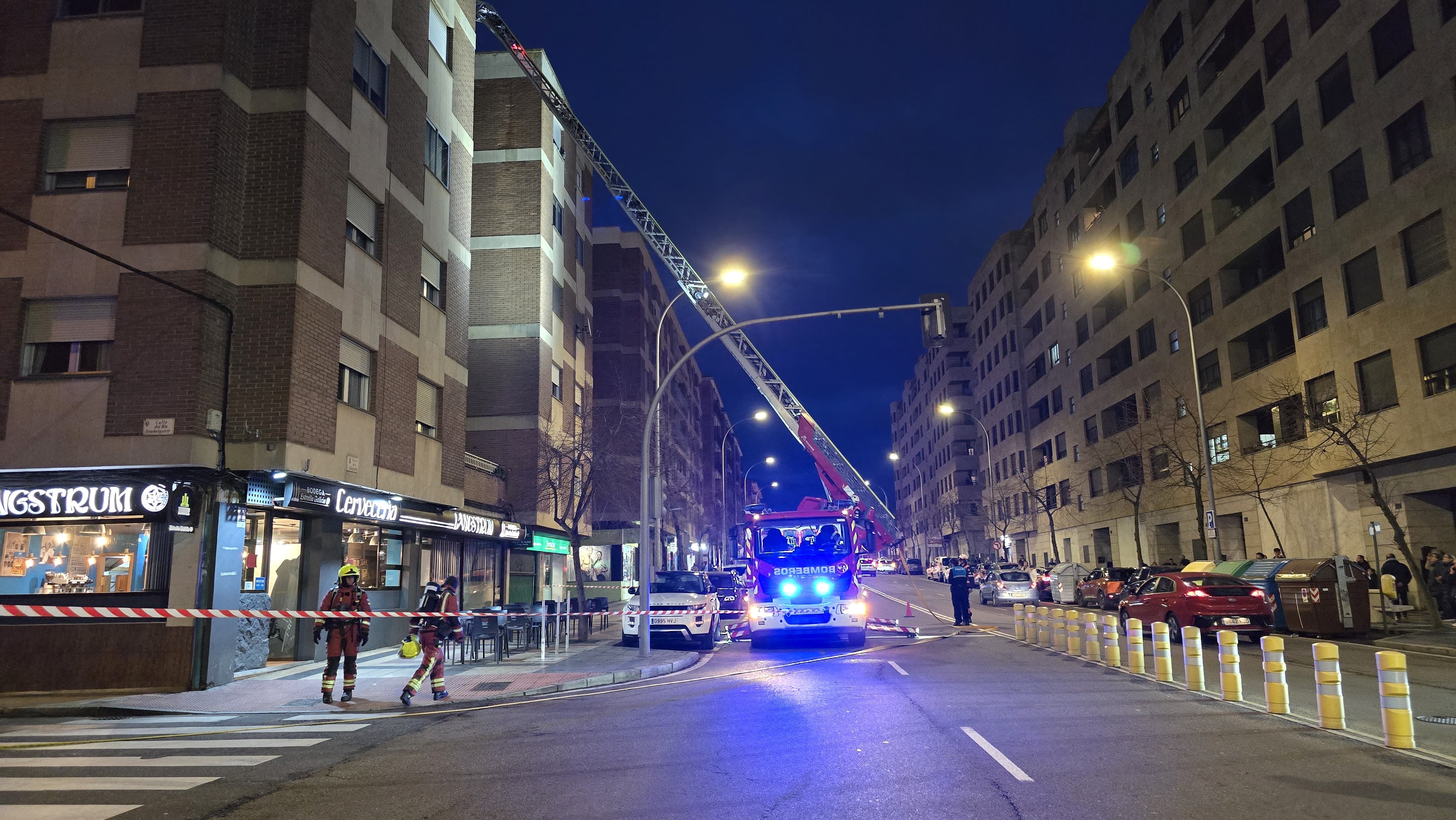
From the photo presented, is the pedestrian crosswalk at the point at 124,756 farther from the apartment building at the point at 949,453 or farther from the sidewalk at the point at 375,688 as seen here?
the apartment building at the point at 949,453

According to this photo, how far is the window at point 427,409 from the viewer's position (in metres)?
22.5

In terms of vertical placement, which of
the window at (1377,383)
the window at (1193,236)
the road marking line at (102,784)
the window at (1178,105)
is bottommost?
the road marking line at (102,784)

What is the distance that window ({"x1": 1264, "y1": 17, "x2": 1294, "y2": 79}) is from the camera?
3147 centimetres

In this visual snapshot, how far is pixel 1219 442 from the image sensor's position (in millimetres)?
37438

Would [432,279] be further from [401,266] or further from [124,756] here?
[124,756]

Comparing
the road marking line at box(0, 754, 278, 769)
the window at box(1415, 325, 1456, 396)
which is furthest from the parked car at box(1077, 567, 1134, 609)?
the road marking line at box(0, 754, 278, 769)

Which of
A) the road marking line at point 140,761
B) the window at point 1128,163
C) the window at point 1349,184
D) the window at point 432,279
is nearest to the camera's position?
the road marking line at point 140,761

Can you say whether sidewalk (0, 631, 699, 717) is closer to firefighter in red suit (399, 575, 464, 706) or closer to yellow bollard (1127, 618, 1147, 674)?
firefighter in red suit (399, 575, 464, 706)

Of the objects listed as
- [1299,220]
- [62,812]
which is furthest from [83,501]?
[1299,220]

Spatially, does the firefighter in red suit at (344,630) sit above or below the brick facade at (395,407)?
below

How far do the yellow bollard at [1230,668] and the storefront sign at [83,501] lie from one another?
1497 cm

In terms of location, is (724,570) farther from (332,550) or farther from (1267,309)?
(1267,309)

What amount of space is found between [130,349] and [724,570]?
22.3 meters

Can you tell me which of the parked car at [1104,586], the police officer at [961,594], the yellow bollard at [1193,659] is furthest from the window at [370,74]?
the parked car at [1104,586]
